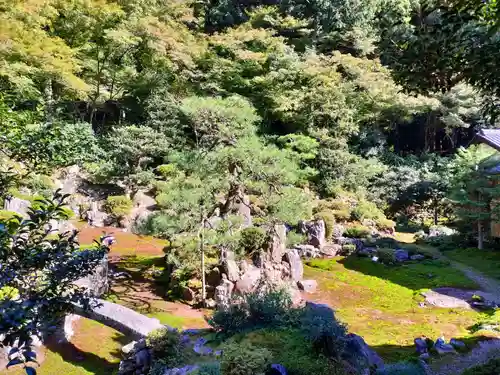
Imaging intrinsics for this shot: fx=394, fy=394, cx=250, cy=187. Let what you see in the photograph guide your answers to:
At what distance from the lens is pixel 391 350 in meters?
6.93

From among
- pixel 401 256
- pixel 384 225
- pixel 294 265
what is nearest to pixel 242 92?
pixel 384 225

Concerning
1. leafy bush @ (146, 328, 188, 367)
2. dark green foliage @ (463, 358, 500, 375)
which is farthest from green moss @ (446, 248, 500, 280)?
leafy bush @ (146, 328, 188, 367)

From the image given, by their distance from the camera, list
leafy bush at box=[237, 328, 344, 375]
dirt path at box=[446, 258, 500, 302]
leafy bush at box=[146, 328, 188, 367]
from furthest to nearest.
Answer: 1. dirt path at box=[446, 258, 500, 302]
2. leafy bush at box=[146, 328, 188, 367]
3. leafy bush at box=[237, 328, 344, 375]

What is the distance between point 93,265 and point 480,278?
12.5m

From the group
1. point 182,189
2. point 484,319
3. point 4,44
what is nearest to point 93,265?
point 182,189

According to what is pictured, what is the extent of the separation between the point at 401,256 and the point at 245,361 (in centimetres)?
1127

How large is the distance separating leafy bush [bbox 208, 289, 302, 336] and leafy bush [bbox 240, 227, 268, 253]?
15.1 feet

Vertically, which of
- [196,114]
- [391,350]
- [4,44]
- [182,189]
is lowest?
[391,350]

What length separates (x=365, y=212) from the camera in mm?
18000

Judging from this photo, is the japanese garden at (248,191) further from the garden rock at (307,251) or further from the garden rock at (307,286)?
the garden rock at (307,251)

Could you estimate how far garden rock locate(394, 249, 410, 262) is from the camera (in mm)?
13969

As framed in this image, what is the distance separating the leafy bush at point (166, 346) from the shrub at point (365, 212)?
13.6 metres

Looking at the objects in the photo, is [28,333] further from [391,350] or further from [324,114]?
[324,114]

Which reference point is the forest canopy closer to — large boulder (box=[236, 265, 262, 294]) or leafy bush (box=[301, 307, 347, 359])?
large boulder (box=[236, 265, 262, 294])
